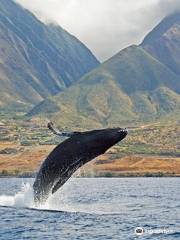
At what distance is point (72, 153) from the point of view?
46125mm

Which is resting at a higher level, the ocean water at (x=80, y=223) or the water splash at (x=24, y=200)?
the water splash at (x=24, y=200)

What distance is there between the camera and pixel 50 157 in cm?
4756

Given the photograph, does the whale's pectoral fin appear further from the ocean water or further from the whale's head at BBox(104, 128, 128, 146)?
the ocean water

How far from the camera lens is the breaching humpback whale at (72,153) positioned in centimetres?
4400

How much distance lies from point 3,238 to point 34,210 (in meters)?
13.3

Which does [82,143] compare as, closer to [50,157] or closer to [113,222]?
[50,157]

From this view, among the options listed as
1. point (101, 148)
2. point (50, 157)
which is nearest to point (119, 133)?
point (101, 148)

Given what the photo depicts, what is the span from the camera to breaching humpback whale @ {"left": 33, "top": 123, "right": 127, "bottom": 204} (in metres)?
44.0

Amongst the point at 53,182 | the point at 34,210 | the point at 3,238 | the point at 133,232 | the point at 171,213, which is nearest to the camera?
the point at 3,238

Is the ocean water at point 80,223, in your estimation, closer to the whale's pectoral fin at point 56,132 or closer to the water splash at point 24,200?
the water splash at point 24,200

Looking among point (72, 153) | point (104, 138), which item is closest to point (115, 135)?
point (104, 138)

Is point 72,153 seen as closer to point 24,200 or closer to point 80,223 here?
point 80,223

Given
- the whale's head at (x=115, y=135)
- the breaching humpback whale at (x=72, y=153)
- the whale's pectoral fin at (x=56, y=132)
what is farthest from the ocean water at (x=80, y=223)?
the whale's pectoral fin at (x=56, y=132)

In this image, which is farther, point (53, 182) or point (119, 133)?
point (53, 182)
